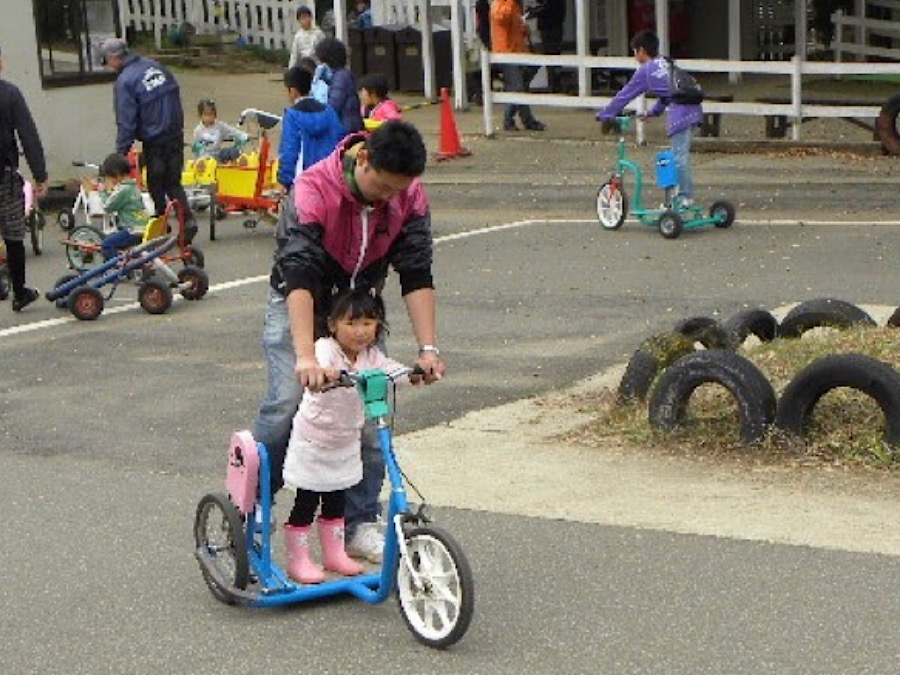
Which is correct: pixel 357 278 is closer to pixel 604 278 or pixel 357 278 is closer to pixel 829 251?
pixel 604 278

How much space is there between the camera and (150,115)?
16719mm

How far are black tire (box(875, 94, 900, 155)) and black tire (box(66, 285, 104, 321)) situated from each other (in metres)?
9.64

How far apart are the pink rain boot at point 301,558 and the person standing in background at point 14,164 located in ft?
25.5

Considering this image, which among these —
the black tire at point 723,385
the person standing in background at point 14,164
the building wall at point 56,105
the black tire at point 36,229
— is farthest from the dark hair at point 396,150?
the building wall at point 56,105

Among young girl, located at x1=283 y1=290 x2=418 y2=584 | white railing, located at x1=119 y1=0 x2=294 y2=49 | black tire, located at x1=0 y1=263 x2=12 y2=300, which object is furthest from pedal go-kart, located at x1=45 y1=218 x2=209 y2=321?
white railing, located at x1=119 y1=0 x2=294 y2=49

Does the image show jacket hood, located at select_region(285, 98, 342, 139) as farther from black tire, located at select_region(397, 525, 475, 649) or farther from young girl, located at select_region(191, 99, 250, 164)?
black tire, located at select_region(397, 525, 475, 649)

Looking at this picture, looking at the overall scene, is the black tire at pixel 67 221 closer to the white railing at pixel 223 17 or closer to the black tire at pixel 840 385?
the black tire at pixel 840 385

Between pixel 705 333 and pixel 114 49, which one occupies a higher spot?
pixel 114 49

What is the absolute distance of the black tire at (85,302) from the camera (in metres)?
14.0

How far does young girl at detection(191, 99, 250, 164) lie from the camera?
64.5 ft

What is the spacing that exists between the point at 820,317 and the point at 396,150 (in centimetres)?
463

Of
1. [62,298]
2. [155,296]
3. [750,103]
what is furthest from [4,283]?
[750,103]

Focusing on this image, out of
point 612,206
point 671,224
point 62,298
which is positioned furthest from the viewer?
point 612,206

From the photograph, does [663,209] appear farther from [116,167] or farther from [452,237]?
[116,167]
